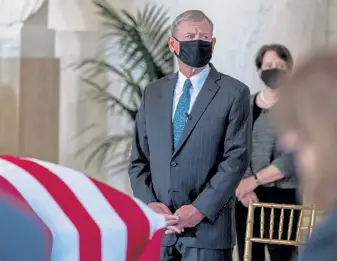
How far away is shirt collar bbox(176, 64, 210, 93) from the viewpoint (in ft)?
10.8

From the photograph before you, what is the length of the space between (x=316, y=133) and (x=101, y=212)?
18.0 inches

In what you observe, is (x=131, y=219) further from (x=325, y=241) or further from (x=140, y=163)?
(x=140, y=163)

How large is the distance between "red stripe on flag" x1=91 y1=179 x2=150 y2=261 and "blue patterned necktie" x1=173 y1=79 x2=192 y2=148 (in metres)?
1.78

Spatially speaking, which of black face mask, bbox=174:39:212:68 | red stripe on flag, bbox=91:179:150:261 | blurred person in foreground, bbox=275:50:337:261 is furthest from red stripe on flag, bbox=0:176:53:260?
black face mask, bbox=174:39:212:68

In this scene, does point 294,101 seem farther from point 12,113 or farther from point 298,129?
point 12,113

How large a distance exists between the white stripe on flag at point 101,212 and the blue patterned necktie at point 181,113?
70.8 inches

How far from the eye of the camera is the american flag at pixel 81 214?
1369 mm

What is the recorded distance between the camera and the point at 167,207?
3227 mm

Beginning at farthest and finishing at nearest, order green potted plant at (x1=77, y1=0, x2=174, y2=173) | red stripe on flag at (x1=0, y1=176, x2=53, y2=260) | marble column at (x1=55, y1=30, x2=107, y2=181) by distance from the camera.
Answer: marble column at (x1=55, y1=30, x2=107, y2=181)
green potted plant at (x1=77, y1=0, x2=174, y2=173)
red stripe on flag at (x1=0, y1=176, x2=53, y2=260)

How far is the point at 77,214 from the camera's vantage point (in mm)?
1402

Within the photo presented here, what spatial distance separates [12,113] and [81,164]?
0.88 metres

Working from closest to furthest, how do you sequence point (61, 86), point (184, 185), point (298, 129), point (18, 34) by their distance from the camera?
point (298, 129), point (184, 185), point (18, 34), point (61, 86)

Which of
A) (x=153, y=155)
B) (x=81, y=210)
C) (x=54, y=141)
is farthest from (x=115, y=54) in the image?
(x=81, y=210)

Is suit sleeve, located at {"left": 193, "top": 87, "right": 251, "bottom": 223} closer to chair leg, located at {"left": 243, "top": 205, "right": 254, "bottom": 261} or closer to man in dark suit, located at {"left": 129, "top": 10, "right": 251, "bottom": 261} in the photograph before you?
man in dark suit, located at {"left": 129, "top": 10, "right": 251, "bottom": 261}
